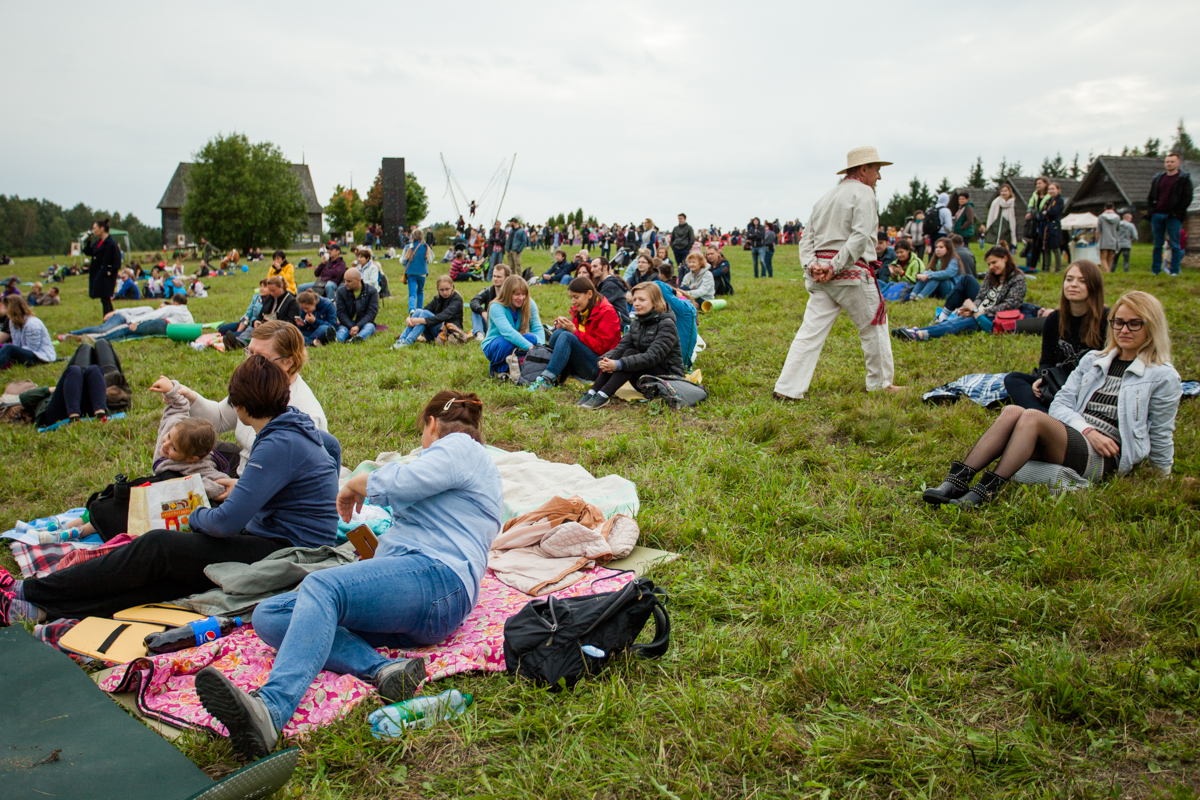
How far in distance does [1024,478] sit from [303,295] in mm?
10341

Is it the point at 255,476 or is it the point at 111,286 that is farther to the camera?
the point at 111,286

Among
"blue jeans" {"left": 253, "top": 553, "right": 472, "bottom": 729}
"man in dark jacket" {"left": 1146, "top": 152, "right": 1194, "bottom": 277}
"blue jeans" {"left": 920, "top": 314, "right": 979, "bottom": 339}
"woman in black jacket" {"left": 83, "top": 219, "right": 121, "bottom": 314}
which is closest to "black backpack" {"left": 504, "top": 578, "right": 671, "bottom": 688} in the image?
"blue jeans" {"left": 253, "top": 553, "right": 472, "bottom": 729}

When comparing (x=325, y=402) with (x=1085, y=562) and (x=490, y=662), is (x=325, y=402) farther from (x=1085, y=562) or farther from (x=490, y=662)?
(x=1085, y=562)

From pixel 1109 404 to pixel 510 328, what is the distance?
6.04 metres

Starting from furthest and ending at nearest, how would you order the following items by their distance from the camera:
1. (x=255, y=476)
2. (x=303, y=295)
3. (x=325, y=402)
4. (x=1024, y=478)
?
(x=303, y=295), (x=325, y=402), (x=1024, y=478), (x=255, y=476)

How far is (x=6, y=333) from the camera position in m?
10.4

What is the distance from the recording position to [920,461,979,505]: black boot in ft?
13.9

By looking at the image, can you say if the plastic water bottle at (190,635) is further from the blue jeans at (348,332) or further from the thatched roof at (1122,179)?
the thatched roof at (1122,179)

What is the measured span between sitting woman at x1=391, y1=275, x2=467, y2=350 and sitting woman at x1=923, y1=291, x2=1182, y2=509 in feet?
27.5

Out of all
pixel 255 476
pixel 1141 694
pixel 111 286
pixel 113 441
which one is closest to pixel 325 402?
pixel 113 441

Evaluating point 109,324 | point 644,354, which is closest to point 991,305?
point 644,354

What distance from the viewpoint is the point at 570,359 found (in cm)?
821

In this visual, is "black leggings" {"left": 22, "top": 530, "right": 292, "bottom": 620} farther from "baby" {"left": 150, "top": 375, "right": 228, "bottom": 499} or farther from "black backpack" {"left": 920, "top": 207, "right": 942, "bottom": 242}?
"black backpack" {"left": 920, "top": 207, "right": 942, "bottom": 242}

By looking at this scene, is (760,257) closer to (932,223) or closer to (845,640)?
(932,223)
